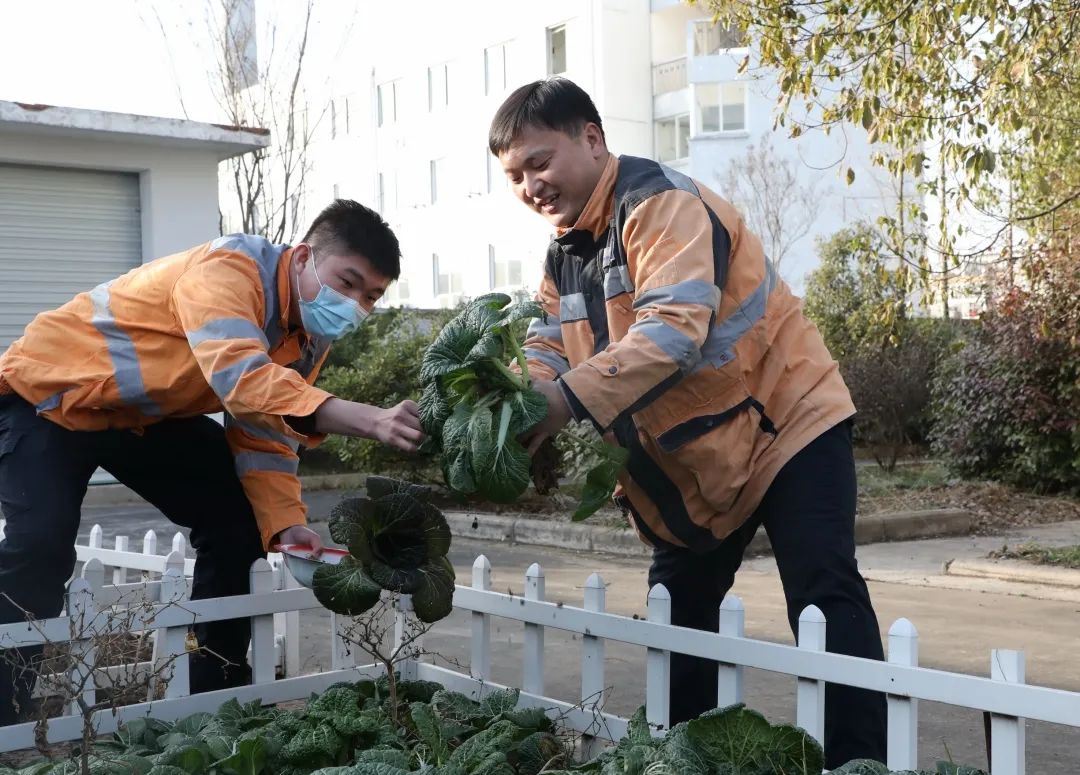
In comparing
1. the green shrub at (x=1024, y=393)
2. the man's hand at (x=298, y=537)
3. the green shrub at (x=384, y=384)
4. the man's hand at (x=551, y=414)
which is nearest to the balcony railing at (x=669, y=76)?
the green shrub at (x=1024, y=393)

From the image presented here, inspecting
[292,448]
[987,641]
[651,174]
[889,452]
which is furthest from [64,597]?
[889,452]

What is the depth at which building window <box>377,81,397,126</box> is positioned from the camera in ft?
125

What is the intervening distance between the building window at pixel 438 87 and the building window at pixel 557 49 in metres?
4.44

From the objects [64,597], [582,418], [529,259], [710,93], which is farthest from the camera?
[529,259]

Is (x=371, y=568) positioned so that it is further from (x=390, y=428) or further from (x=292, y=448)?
(x=292, y=448)

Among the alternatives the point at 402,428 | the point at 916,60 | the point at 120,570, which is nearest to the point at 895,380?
the point at 916,60

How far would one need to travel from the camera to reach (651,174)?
3.00m

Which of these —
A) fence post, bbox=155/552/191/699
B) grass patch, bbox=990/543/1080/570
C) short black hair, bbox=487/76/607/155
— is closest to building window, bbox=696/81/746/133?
grass patch, bbox=990/543/1080/570

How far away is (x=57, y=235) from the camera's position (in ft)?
38.7

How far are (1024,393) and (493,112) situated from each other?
2130 cm

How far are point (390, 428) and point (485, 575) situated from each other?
103cm

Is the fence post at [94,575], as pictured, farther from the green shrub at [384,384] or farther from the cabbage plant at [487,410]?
the green shrub at [384,384]

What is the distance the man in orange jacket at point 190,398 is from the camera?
333 cm

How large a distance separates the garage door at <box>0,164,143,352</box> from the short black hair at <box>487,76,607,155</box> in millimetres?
10033
